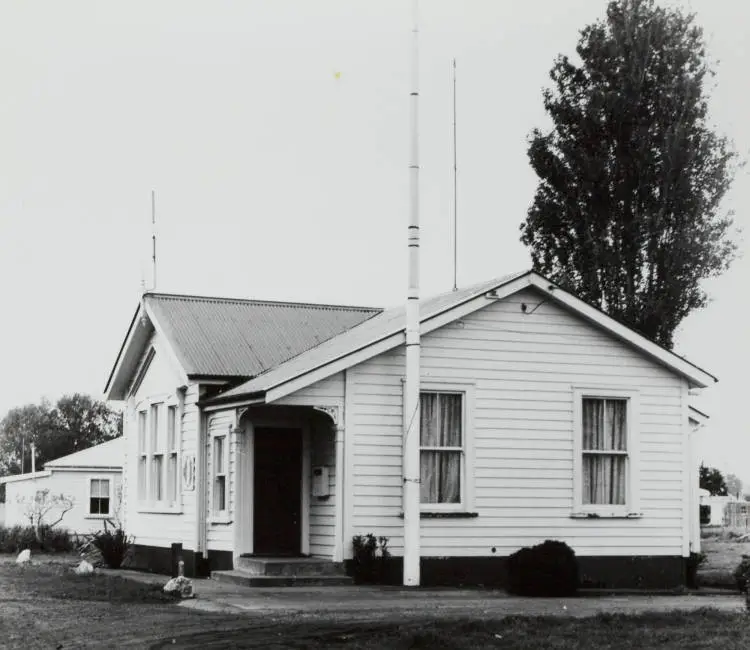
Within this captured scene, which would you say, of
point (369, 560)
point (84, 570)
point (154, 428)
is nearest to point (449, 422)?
point (369, 560)

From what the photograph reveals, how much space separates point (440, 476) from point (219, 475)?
13.5ft

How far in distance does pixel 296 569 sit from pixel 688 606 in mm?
6233

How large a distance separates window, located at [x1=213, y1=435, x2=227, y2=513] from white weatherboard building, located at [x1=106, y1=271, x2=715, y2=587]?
2.0 inches

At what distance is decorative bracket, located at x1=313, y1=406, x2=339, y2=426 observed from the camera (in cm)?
2175

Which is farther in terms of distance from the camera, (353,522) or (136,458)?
(136,458)

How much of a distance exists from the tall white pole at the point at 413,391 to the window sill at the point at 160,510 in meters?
6.71

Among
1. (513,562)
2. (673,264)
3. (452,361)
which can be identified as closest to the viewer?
(513,562)

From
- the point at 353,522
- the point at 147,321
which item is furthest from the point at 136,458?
the point at 353,522

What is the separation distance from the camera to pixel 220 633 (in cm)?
1403

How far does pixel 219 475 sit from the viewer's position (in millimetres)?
24125

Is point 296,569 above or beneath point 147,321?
beneath

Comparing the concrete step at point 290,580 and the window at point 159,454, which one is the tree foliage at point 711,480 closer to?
the window at point 159,454

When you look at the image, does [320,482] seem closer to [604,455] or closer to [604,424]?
[604,455]

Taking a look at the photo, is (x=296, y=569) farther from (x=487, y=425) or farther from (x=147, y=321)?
(x=147, y=321)
